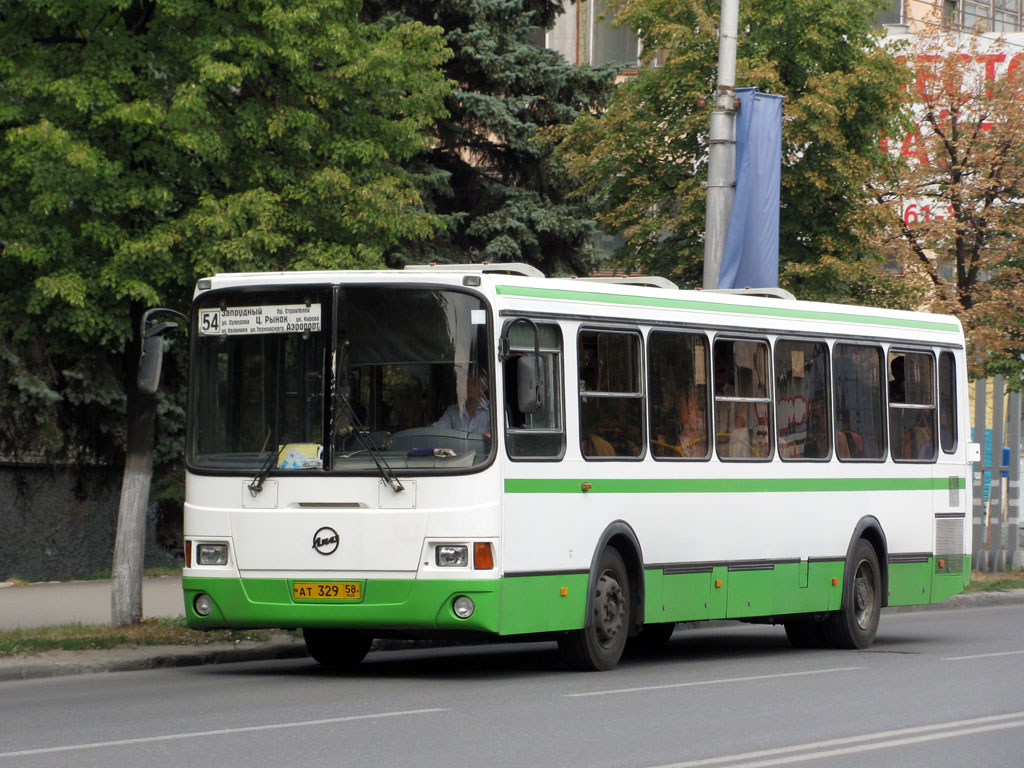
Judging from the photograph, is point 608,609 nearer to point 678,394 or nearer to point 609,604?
point 609,604

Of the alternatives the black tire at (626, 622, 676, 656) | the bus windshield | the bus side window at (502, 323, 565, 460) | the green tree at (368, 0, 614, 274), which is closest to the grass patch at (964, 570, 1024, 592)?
the green tree at (368, 0, 614, 274)

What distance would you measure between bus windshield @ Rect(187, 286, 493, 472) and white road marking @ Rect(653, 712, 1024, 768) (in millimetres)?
3681

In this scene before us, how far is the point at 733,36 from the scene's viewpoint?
19.5 metres

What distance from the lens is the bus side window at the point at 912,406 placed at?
17.8m

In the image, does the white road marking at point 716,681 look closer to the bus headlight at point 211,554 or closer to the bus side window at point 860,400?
the bus headlight at point 211,554

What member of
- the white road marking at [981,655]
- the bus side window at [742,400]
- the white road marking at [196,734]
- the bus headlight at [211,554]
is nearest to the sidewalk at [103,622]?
the bus headlight at [211,554]

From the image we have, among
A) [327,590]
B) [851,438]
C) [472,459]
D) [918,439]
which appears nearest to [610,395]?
[472,459]

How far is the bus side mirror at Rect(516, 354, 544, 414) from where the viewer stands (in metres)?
12.9

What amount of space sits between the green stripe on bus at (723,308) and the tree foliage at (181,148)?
304 cm

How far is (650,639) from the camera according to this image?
16.8 metres

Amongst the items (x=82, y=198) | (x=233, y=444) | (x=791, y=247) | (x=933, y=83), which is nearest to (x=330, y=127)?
(x=82, y=198)

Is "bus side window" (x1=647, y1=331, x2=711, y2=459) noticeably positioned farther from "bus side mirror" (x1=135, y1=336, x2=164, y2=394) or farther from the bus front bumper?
"bus side mirror" (x1=135, y1=336, x2=164, y2=394)

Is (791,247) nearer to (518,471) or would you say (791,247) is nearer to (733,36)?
(733,36)

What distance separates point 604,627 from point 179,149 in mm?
5661
